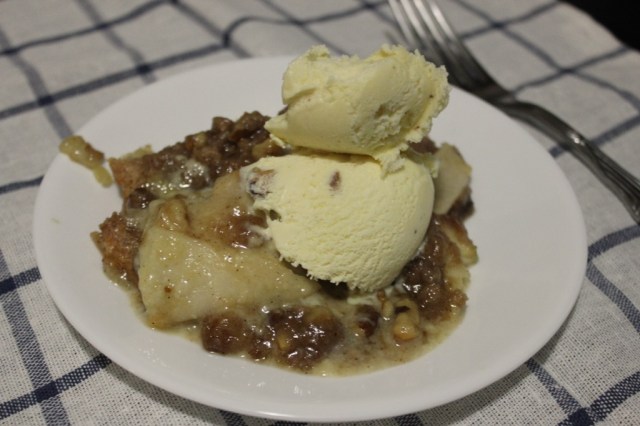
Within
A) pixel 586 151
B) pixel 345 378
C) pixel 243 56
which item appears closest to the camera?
pixel 345 378

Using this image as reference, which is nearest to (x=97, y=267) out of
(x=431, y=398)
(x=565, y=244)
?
(x=431, y=398)

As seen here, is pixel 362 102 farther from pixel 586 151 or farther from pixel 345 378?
pixel 586 151

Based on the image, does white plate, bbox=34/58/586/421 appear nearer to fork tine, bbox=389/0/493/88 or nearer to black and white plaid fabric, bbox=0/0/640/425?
black and white plaid fabric, bbox=0/0/640/425

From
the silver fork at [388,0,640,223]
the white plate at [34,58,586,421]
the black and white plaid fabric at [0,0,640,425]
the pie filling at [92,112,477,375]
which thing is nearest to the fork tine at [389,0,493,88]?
the silver fork at [388,0,640,223]

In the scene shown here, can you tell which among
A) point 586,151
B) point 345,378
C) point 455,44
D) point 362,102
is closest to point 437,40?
point 455,44

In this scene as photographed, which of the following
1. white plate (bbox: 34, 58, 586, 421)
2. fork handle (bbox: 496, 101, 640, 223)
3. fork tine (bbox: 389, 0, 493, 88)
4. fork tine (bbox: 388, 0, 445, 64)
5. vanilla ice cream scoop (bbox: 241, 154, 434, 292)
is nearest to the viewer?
white plate (bbox: 34, 58, 586, 421)

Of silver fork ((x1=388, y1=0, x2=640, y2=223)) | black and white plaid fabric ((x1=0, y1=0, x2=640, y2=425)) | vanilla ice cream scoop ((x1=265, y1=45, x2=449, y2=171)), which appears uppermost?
vanilla ice cream scoop ((x1=265, y1=45, x2=449, y2=171))

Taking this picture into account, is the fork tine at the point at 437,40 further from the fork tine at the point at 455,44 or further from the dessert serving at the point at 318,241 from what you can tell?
the dessert serving at the point at 318,241

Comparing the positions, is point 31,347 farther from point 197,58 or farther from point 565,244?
point 197,58
